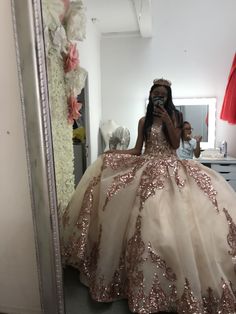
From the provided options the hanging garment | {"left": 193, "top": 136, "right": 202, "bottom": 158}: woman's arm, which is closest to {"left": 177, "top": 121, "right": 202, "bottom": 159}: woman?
{"left": 193, "top": 136, "right": 202, "bottom": 158}: woman's arm

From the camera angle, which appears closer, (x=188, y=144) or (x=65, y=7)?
(x=65, y=7)

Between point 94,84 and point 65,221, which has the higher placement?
point 94,84

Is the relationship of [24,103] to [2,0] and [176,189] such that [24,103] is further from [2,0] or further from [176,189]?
[176,189]

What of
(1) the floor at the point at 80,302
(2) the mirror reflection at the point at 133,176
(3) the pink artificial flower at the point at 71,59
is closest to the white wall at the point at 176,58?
(2) the mirror reflection at the point at 133,176

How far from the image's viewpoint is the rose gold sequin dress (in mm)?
797

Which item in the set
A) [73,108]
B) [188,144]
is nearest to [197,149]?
[188,144]

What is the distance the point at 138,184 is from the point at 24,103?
0.48 m

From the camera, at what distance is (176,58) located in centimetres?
90

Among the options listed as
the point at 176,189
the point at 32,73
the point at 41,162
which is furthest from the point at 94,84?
the point at 176,189

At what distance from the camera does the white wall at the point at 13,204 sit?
0.77 m

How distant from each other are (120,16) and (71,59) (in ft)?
0.81

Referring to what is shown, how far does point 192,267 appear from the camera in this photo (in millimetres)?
780

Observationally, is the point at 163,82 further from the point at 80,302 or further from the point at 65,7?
the point at 80,302

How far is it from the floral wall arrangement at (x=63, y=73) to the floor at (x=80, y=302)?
27 centimetres
